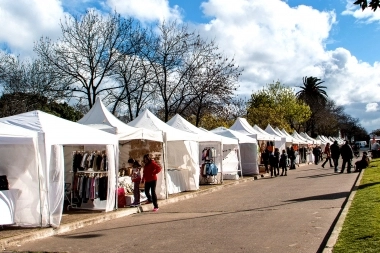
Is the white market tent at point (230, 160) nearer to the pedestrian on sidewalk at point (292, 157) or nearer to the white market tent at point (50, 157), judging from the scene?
the pedestrian on sidewalk at point (292, 157)

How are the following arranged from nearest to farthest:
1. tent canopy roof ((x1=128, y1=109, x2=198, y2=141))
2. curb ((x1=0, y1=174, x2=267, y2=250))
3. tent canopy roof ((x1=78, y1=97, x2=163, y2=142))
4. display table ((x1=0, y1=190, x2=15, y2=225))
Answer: curb ((x1=0, y1=174, x2=267, y2=250)) < display table ((x1=0, y1=190, x2=15, y2=225)) < tent canopy roof ((x1=78, y1=97, x2=163, y2=142)) < tent canopy roof ((x1=128, y1=109, x2=198, y2=141))

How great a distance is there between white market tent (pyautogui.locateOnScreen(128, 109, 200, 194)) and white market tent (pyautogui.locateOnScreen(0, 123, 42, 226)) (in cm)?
759

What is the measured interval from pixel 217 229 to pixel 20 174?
196 inches

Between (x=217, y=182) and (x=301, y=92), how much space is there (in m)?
69.5

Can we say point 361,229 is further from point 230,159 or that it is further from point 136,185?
point 230,159

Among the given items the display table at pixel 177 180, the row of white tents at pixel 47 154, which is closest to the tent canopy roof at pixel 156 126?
the row of white tents at pixel 47 154

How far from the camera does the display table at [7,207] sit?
10.8 m

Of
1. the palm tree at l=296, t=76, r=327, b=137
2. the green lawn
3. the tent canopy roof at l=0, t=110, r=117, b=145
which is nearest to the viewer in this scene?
the green lawn

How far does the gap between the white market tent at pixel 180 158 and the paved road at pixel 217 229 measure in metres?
3.62

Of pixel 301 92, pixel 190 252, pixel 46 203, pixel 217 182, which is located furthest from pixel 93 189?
pixel 301 92

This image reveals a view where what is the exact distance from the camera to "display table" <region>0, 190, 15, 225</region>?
10812mm

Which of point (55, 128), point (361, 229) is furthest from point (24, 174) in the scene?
point (361, 229)

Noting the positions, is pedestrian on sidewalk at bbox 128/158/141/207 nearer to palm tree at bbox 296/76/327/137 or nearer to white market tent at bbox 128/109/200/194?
white market tent at bbox 128/109/200/194

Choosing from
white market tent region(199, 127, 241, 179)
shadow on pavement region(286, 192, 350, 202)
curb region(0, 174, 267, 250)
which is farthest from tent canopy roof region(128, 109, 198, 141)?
white market tent region(199, 127, 241, 179)
